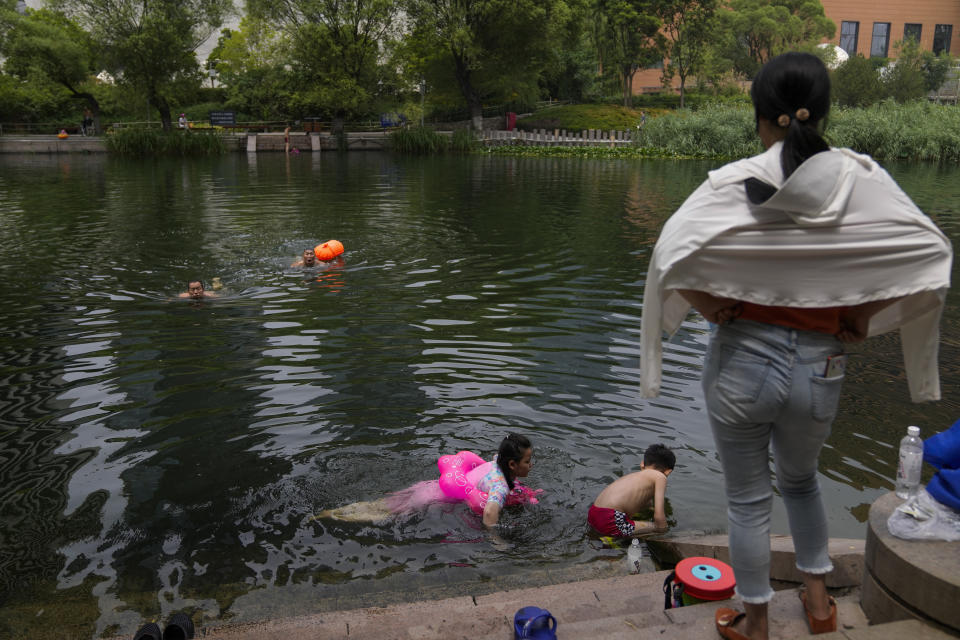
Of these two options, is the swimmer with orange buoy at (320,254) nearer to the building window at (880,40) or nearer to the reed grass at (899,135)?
the reed grass at (899,135)

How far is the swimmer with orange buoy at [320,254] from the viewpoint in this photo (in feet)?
44.4

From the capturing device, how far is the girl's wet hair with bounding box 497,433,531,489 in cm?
556

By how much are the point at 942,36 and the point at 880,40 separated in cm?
668

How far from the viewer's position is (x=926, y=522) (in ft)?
9.79

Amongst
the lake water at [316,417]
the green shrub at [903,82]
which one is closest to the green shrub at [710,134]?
the green shrub at [903,82]

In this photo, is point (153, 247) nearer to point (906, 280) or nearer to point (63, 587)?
point (63, 587)

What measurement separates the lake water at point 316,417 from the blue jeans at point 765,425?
2274 mm

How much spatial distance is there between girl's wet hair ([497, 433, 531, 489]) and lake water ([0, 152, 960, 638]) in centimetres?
42

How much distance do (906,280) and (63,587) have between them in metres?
4.93

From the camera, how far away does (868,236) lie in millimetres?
2592

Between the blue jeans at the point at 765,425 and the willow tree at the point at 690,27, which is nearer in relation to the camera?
the blue jeans at the point at 765,425

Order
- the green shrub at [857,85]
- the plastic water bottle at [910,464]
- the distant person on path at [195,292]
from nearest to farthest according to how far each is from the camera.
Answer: the plastic water bottle at [910,464]
the distant person on path at [195,292]
the green shrub at [857,85]

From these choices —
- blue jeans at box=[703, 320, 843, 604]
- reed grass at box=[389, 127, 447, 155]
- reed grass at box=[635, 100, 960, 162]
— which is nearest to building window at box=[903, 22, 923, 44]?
reed grass at box=[635, 100, 960, 162]

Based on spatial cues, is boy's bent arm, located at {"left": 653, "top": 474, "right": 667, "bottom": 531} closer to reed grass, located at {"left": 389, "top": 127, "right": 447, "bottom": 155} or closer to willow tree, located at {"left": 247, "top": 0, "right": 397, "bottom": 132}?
reed grass, located at {"left": 389, "top": 127, "right": 447, "bottom": 155}
